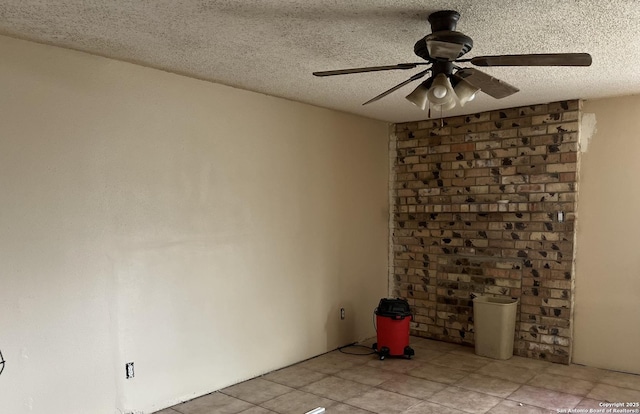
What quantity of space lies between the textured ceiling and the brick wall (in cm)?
104

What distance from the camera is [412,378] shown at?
407 centimetres

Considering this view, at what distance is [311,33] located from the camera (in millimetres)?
2672

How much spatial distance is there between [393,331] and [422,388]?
31.1 inches

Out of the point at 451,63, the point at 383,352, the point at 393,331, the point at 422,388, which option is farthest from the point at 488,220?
the point at 451,63

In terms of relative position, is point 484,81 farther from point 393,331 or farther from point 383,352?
point 383,352

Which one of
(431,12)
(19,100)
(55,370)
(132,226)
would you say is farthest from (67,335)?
(431,12)

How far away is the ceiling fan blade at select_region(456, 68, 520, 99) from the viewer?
92.3 inches

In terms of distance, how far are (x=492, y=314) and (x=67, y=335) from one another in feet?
12.0

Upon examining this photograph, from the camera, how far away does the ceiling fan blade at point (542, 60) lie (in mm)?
2068

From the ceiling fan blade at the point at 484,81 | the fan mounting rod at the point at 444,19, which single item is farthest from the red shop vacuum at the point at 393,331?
the fan mounting rod at the point at 444,19

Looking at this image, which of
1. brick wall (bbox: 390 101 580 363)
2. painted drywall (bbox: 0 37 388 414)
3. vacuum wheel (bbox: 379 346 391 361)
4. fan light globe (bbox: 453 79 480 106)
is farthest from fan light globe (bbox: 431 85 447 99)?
vacuum wheel (bbox: 379 346 391 361)

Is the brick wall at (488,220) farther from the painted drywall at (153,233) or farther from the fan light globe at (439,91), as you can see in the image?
the fan light globe at (439,91)

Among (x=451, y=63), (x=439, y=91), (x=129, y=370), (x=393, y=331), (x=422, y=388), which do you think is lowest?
(x=422, y=388)

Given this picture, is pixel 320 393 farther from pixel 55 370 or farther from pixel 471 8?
pixel 471 8
